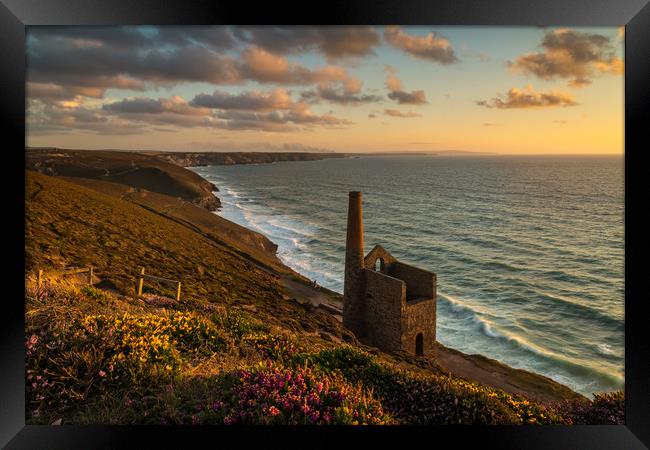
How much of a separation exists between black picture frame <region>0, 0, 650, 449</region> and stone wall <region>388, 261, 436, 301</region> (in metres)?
12.3

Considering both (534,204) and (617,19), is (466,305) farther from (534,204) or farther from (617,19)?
(534,204)

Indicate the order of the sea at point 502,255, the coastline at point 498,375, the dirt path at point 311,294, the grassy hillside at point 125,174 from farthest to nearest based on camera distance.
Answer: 1. the grassy hillside at point 125,174
2. the dirt path at point 311,294
3. the sea at point 502,255
4. the coastline at point 498,375

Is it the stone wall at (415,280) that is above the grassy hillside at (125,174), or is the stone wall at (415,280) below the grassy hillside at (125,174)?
below

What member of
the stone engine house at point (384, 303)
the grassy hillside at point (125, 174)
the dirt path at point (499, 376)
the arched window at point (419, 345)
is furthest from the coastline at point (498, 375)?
the grassy hillside at point (125, 174)

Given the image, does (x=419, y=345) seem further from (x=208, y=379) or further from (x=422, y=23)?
(x=422, y=23)

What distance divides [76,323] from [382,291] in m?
13.2

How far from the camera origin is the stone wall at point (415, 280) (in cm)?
1933

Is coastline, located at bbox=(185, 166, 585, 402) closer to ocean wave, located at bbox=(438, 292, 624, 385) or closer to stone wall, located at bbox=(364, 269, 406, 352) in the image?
stone wall, located at bbox=(364, 269, 406, 352)

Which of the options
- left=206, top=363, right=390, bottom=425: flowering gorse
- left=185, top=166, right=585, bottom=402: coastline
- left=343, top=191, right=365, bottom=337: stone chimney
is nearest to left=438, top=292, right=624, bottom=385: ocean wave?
left=185, top=166, right=585, bottom=402: coastline

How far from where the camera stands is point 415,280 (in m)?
20.0

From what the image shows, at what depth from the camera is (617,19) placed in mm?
6828

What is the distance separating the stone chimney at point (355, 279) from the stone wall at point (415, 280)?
2255 millimetres

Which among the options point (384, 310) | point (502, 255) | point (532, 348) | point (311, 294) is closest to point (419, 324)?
point (384, 310)

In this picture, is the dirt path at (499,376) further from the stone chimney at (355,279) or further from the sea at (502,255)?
the stone chimney at (355,279)
